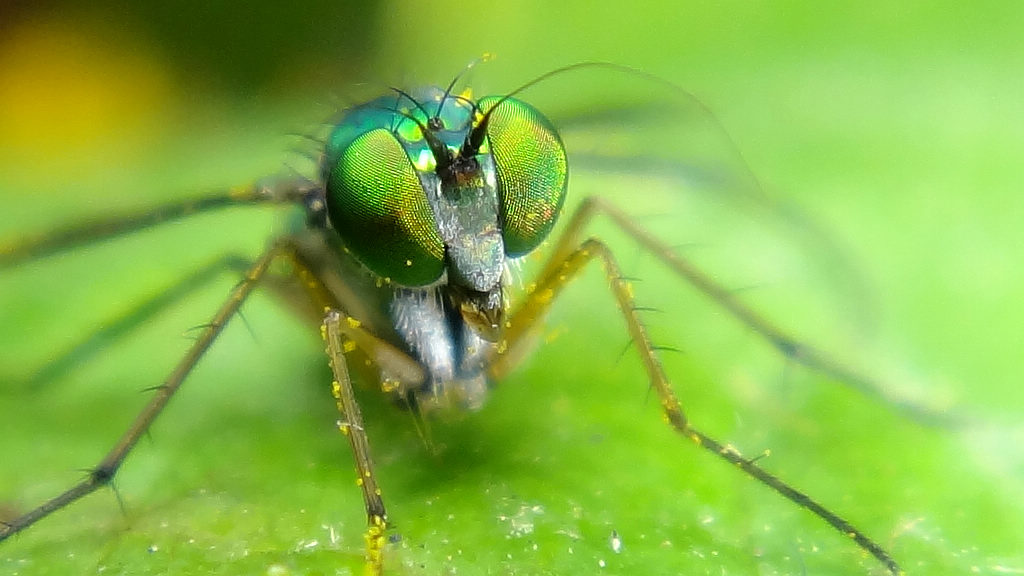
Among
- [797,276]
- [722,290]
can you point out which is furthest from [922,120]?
[722,290]

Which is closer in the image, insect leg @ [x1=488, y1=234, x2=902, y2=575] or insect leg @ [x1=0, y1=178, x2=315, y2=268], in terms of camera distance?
A: insect leg @ [x1=488, y1=234, x2=902, y2=575]

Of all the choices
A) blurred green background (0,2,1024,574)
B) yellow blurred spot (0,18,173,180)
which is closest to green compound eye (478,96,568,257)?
blurred green background (0,2,1024,574)

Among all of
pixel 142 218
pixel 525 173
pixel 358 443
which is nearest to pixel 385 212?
pixel 525 173

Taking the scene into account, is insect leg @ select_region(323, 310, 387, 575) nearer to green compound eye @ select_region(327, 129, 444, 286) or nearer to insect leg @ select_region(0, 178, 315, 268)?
green compound eye @ select_region(327, 129, 444, 286)

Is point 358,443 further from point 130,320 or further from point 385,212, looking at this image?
point 130,320

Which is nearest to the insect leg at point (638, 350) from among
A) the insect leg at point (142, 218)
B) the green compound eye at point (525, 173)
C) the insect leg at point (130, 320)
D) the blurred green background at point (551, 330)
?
the blurred green background at point (551, 330)

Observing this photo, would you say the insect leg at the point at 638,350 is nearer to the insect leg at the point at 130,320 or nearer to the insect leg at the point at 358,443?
the insect leg at the point at 358,443

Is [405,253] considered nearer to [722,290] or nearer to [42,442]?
[722,290]
